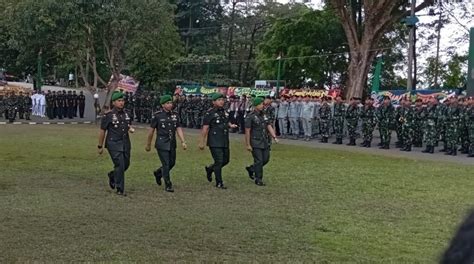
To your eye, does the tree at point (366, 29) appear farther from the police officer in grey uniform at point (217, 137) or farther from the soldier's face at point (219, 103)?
the police officer in grey uniform at point (217, 137)

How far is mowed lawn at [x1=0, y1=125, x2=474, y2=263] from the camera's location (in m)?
7.05

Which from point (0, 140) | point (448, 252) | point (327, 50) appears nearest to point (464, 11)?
point (327, 50)

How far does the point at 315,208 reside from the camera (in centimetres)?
998

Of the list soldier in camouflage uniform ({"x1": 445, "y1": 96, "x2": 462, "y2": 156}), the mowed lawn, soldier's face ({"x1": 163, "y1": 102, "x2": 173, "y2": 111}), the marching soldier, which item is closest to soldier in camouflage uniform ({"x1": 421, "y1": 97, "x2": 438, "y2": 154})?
soldier in camouflage uniform ({"x1": 445, "y1": 96, "x2": 462, "y2": 156})

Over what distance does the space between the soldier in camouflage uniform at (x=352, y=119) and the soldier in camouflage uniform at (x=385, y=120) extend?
985 mm

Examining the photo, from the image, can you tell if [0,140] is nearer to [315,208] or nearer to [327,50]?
[315,208]

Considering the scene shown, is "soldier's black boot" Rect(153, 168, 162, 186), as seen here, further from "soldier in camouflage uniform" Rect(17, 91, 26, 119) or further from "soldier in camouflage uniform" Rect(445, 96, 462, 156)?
"soldier in camouflage uniform" Rect(17, 91, 26, 119)

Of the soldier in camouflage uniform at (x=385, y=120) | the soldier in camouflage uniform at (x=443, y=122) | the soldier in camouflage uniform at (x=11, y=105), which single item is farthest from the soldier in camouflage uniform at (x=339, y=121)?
the soldier in camouflage uniform at (x=11, y=105)

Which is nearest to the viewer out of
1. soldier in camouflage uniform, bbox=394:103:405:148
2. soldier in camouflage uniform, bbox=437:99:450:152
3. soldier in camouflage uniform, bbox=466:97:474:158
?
soldier in camouflage uniform, bbox=466:97:474:158

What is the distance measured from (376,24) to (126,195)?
67.7ft

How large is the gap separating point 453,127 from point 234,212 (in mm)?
11864

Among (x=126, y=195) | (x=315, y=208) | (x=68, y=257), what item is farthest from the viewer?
(x=126, y=195)

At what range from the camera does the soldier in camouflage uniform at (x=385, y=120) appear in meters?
21.6

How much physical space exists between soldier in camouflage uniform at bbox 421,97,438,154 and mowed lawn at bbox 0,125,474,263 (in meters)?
3.43
